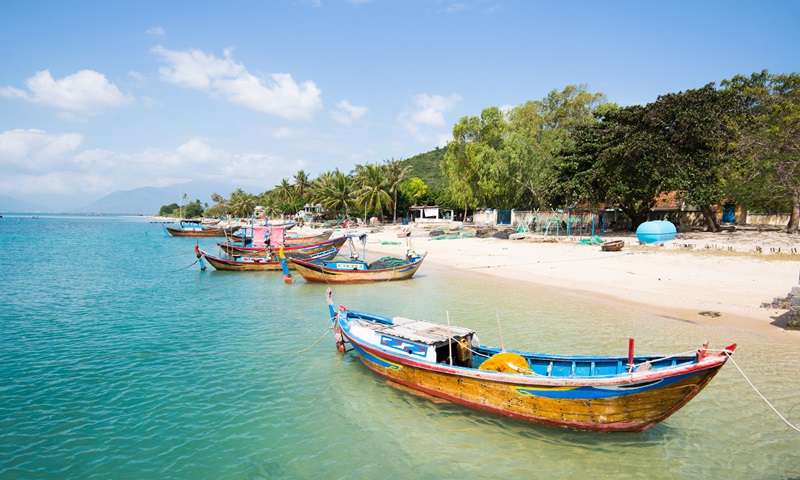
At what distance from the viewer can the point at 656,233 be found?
1191 inches

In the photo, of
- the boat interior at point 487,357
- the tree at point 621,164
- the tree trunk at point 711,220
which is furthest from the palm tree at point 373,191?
the boat interior at point 487,357

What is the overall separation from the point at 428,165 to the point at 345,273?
3702 inches

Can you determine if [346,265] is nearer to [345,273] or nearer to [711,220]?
[345,273]

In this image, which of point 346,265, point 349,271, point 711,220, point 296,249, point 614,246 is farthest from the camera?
point 711,220

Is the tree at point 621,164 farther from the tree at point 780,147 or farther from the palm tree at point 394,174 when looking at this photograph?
the palm tree at point 394,174

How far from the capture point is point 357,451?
24.5 ft

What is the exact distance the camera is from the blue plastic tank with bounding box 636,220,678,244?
30141 mm

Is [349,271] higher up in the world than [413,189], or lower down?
lower down

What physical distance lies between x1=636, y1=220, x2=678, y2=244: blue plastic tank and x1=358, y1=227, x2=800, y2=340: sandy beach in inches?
34.8

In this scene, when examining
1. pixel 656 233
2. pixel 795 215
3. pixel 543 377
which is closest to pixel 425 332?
pixel 543 377

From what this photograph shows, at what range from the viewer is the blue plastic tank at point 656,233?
3014cm

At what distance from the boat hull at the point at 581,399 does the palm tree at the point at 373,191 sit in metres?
55.8

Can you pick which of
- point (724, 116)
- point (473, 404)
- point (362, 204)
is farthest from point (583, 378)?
point (362, 204)

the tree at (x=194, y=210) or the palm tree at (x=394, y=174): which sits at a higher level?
the palm tree at (x=394, y=174)
